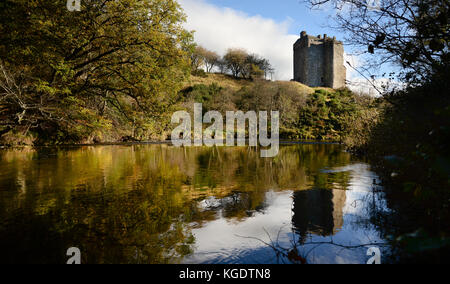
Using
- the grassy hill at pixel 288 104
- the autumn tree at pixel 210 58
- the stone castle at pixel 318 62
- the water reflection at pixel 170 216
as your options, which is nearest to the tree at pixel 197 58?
the autumn tree at pixel 210 58

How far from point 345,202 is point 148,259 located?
4.63 m

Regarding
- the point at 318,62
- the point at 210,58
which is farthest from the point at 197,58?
the point at 318,62

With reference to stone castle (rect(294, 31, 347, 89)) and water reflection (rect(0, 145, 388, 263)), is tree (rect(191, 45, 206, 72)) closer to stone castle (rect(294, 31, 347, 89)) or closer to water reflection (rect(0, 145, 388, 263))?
stone castle (rect(294, 31, 347, 89))

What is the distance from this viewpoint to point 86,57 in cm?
1089

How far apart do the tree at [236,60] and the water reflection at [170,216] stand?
2703 inches

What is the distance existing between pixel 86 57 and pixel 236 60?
66.5 m

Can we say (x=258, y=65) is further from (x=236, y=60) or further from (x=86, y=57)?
(x=86, y=57)

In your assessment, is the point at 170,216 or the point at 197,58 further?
the point at 197,58

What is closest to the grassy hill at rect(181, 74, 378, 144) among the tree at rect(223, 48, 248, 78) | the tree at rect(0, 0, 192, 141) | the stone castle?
the stone castle

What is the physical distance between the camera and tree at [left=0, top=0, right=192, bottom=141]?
27.1 feet

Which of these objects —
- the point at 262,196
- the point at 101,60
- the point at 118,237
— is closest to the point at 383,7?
the point at 262,196

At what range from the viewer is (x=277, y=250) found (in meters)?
3.66

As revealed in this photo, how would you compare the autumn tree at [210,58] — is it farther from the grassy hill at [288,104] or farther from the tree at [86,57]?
the tree at [86,57]

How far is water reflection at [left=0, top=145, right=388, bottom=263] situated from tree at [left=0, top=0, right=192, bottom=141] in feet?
8.51
